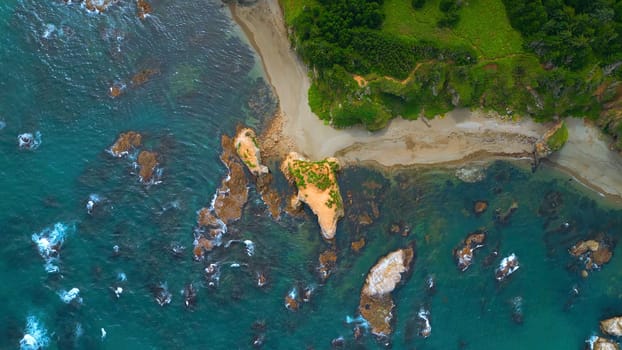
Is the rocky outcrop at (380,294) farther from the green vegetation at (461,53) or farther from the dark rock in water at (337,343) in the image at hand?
the green vegetation at (461,53)

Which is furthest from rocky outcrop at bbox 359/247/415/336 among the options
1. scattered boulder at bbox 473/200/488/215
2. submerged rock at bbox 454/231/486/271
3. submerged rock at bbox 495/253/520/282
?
submerged rock at bbox 495/253/520/282

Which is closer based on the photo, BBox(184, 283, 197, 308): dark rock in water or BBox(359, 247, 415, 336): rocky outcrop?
BBox(184, 283, 197, 308): dark rock in water

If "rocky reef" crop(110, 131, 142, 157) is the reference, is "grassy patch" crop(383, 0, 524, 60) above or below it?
above

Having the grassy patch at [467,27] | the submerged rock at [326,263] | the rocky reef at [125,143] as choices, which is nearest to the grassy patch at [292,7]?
the grassy patch at [467,27]

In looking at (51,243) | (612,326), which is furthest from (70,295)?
(612,326)

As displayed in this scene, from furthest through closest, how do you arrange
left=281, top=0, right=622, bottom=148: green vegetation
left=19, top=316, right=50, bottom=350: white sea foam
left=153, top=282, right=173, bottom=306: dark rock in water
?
1. left=281, top=0, right=622, bottom=148: green vegetation
2. left=153, top=282, right=173, bottom=306: dark rock in water
3. left=19, top=316, right=50, bottom=350: white sea foam

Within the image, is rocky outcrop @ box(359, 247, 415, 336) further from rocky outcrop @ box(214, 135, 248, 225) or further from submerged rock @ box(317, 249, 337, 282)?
rocky outcrop @ box(214, 135, 248, 225)

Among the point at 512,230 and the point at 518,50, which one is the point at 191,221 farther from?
the point at 518,50
